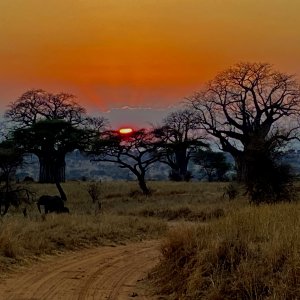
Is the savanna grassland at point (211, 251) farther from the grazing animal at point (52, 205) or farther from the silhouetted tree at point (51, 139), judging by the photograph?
the silhouetted tree at point (51, 139)

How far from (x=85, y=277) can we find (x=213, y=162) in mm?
54069

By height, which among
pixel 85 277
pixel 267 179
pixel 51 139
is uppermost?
pixel 51 139

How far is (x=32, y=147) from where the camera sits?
39094mm

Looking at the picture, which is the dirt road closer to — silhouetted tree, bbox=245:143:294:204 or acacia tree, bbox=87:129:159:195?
silhouetted tree, bbox=245:143:294:204

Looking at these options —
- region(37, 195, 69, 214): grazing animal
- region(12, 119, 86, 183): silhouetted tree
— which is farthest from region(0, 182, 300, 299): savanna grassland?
region(12, 119, 86, 183): silhouetted tree

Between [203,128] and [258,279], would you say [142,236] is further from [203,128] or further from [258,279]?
[203,128]

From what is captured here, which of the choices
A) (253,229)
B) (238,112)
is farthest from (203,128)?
(253,229)

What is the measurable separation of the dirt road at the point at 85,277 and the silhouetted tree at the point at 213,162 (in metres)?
49.9

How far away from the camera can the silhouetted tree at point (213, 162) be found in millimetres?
62125

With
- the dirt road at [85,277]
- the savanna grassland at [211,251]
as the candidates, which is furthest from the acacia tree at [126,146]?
the dirt road at [85,277]

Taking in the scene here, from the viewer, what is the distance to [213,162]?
Answer: 6275 centimetres

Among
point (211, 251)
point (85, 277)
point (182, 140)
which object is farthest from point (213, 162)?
point (211, 251)

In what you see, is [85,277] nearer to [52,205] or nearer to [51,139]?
[52,205]

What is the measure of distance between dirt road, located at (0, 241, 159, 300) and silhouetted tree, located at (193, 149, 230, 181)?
49924mm
